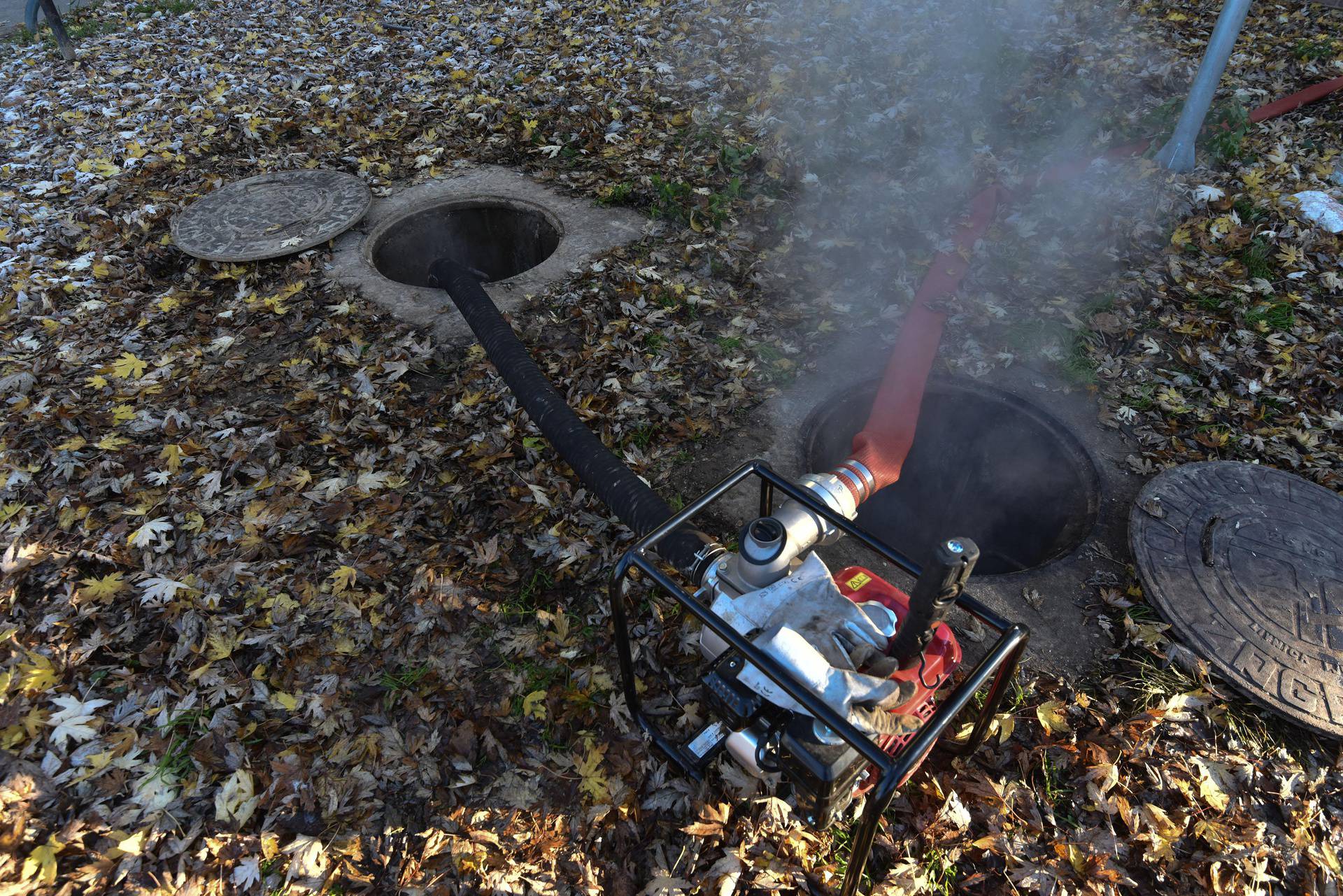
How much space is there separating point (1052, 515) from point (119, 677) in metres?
5.09

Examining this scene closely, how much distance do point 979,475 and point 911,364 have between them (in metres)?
1.09

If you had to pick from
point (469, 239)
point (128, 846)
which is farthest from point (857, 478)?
point (469, 239)

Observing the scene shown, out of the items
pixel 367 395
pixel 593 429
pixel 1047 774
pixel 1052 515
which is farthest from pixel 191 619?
pixel 1052 515

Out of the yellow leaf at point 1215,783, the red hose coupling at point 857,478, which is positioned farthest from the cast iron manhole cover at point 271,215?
the yellow leaf at point 1215,783

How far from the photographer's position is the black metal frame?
6.60 ft

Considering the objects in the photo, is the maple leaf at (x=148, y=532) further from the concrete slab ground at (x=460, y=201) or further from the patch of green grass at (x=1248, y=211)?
the patch of green grass at (x=1248, y=211)

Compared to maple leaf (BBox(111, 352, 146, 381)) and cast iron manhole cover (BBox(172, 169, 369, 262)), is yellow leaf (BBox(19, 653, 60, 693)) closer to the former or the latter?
maple leaf (BBox(111, 352, 146, 381))

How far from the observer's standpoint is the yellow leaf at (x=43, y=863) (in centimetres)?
281

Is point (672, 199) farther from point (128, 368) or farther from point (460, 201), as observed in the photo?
point (128, 368)

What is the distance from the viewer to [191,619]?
363 centimetres

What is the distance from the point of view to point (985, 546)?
15.6 ft

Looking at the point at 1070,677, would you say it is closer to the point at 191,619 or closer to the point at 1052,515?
the point at 1052,515

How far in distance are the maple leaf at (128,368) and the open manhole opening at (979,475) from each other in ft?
15.5

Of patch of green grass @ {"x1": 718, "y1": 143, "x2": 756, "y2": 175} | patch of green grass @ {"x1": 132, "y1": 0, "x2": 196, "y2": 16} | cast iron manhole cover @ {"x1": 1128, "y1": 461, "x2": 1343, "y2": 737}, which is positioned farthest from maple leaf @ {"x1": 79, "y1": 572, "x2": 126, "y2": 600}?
patch of green grass @ {"x1": 132, "y1": 0, "x2": 196, "y2": 16}
